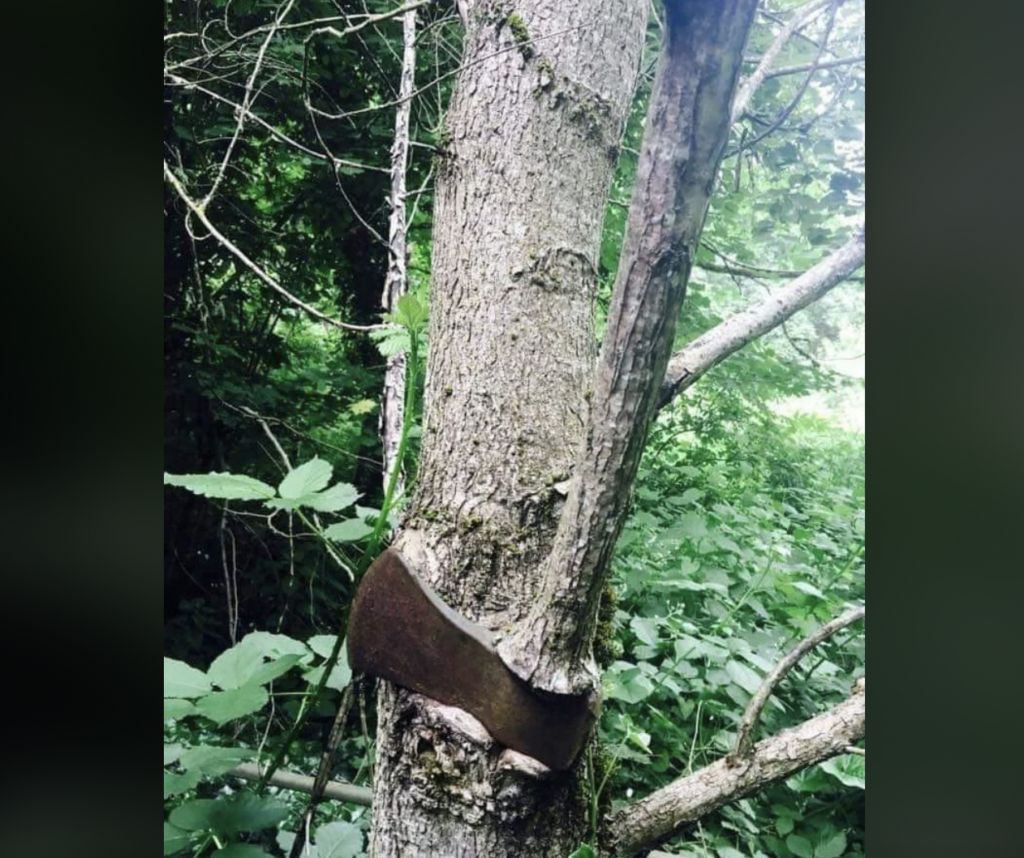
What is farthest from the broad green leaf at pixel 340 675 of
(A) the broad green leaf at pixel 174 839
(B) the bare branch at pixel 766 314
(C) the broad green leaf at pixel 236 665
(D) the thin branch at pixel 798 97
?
(D) the thin branch at pixel 798 97

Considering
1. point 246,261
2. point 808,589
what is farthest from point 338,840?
point 246,261

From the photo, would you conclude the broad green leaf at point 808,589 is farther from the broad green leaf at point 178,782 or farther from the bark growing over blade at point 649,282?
the broad green leaf at point 178,782

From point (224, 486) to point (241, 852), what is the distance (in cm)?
50

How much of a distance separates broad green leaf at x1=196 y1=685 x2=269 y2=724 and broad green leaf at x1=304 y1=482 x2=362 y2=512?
0.26 m

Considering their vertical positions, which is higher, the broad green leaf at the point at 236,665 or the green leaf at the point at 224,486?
the green leaf at the point at 224,486

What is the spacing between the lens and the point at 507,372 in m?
1.22

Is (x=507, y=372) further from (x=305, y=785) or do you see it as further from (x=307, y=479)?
(x=305, y=785)

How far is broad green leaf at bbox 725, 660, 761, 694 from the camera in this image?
1240mm

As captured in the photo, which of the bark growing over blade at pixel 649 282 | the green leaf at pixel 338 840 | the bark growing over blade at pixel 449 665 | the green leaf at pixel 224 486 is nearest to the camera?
the bark growing over blade at pixel 649 282

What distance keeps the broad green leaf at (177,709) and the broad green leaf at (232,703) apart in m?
0.02

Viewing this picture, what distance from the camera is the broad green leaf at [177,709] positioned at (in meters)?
1.42

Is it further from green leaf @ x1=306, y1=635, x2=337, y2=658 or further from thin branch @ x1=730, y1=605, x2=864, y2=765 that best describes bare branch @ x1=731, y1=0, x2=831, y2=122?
green leaf @ x1=306, y1=635, x2=337, y2=658
